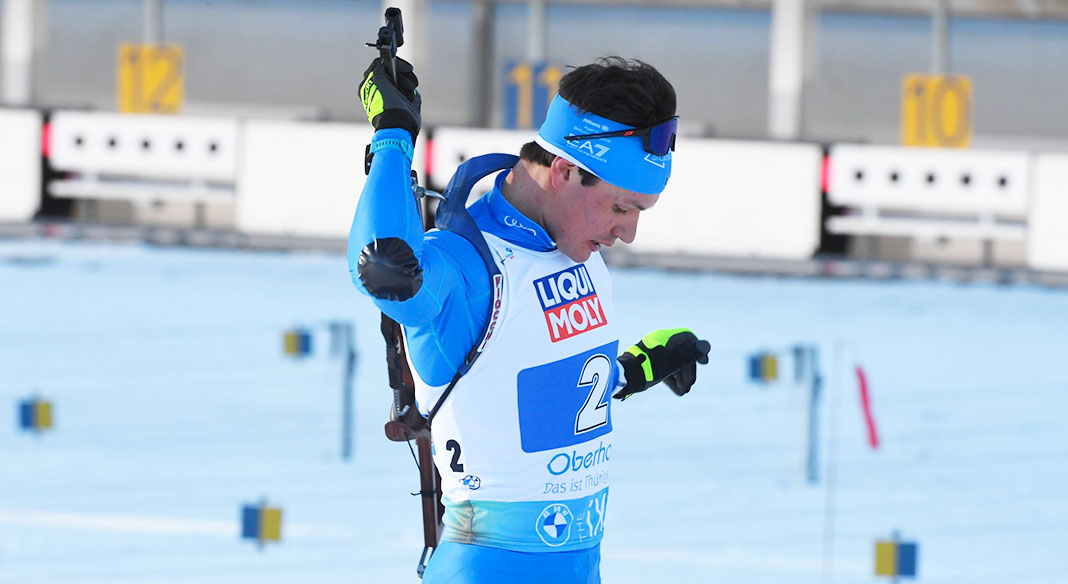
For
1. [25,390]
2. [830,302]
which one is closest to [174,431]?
[25,390]

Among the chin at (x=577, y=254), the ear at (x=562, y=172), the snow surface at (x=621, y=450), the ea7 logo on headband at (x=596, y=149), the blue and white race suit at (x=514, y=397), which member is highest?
the ea7 logo on headband at (x=596, y=149)

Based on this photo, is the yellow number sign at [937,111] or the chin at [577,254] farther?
the yellow number sign at [937,111]

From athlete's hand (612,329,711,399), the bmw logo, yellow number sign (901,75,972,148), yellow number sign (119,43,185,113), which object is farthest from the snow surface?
yellow number sign (119,43,185,113)

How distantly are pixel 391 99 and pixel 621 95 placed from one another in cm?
41

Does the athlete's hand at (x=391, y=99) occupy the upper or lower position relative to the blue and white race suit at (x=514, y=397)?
upper

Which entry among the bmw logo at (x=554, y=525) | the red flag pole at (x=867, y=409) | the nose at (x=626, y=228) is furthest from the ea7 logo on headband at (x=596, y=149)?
the red flag pole at (x=867, y=409)

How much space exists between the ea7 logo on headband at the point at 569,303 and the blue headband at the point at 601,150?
0.66 feet

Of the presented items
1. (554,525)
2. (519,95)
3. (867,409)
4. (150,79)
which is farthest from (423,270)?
(519,95)

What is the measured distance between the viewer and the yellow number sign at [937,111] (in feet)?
56.9

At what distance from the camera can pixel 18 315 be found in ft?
36.8

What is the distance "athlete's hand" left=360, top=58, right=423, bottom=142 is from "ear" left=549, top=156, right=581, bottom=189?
257 mm

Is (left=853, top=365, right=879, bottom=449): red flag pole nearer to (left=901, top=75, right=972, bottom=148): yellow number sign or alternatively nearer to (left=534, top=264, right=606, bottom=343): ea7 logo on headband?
(left=534, top=264, right=606, bottom=343): ea7 logo on headband

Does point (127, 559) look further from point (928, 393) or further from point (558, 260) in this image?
point (928, 393)

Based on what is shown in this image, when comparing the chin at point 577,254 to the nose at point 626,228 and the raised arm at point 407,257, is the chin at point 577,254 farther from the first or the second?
the raised arm at point 407,257
